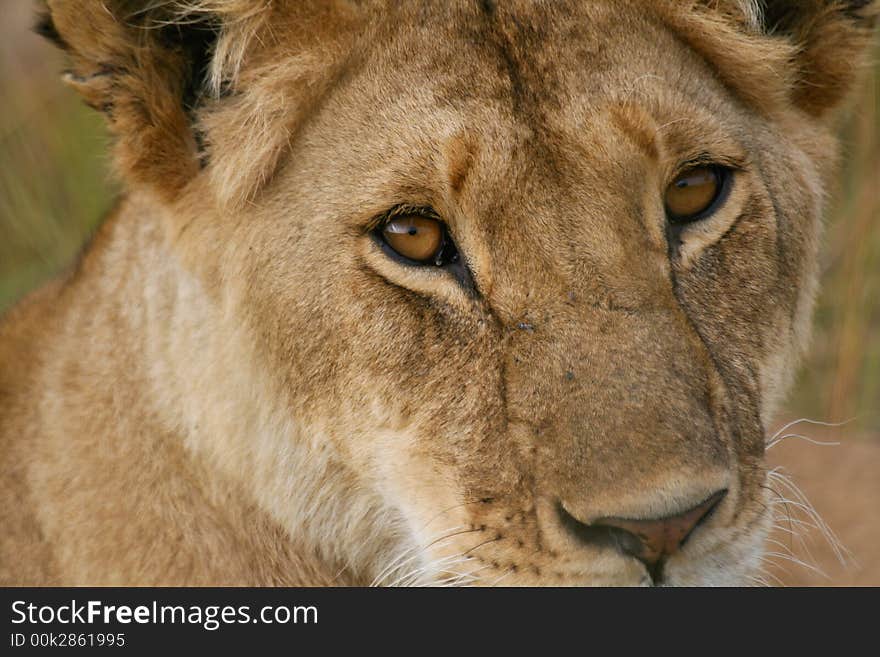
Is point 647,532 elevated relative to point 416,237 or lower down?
lower down

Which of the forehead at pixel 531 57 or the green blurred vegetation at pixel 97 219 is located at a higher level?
the forehead at pixel 531 57

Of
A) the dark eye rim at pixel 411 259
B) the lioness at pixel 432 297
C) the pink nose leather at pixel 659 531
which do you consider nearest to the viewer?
the pink nose leather at pixel 659 531

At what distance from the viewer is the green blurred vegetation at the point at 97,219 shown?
20.5 feet

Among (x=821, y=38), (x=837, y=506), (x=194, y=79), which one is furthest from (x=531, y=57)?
(x=837, y=506)

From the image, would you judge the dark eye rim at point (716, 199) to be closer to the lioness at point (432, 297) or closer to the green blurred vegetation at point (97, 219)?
the lioness at point (432, 297)

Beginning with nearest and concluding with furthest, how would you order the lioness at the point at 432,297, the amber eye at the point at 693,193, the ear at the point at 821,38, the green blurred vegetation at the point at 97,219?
the lioness at the point at 432,297, the amber eye at the point at 693,193, the ear at the point at 821,38, the green blurred vegetation at the point at 97,219

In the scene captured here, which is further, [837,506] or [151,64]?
[837,506]

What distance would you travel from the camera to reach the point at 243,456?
9.35ft

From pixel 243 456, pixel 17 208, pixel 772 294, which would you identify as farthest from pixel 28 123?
pixel 772 294

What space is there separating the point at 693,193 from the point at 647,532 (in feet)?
2.77

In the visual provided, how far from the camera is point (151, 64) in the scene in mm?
2768

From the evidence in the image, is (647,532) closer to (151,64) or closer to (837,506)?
(151,64)

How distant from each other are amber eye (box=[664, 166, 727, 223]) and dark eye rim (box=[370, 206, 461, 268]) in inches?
19.0

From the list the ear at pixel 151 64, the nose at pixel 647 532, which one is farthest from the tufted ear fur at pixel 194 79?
the nose at pixel 647 532
